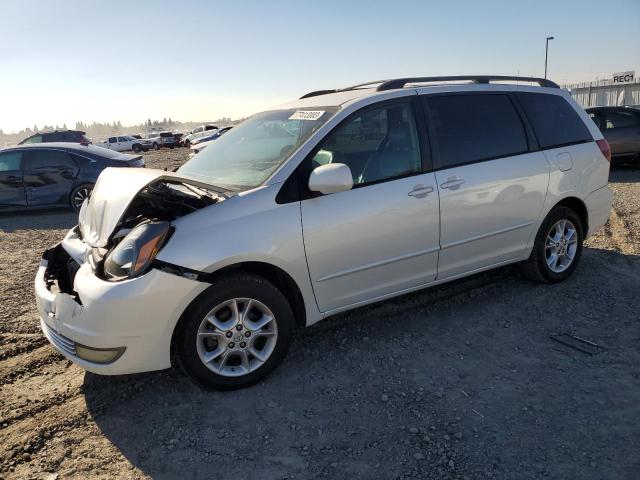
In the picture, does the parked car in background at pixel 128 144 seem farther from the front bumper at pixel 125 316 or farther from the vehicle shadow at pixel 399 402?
the front bumper at pixel 125 316

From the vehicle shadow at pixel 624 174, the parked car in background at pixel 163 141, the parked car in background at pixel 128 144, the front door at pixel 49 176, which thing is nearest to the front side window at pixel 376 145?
the front door at pixel 49 176

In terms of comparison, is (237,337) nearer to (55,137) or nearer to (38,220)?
(38,220)

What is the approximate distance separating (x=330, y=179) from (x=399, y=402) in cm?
144

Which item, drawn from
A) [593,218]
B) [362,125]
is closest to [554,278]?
[593,218]

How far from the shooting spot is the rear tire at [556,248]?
462cm

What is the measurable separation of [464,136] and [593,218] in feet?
5.99

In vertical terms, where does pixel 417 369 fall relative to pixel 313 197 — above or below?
below

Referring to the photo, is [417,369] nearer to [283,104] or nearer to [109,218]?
[109,218]

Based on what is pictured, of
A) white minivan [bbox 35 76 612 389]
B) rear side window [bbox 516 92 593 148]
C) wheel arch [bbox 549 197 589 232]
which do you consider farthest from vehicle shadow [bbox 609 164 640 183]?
white minivan [bbox 35 76 612 389]

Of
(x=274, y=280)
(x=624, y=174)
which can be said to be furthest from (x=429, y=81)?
(x=624, y=174)

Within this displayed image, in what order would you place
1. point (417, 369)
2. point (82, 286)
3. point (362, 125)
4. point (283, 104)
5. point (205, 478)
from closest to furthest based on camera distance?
point (205, 478) → point (82, 286) → point (417, 369) → point (362, 125) → point (283, 104)

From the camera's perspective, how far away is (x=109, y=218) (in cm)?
327

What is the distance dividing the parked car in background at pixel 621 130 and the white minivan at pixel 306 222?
7.84m

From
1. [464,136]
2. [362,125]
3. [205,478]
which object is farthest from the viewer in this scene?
[464,136]
